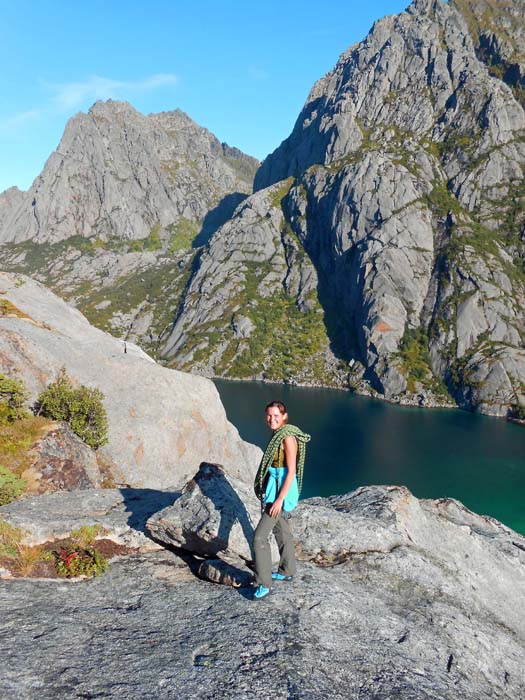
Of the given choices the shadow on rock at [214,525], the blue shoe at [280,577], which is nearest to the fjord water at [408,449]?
the shadow on rock at [214,525]

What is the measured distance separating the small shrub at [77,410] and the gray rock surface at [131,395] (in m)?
1.95

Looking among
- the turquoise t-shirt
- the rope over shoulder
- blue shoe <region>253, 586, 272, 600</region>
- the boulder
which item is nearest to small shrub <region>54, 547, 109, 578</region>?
the boulder

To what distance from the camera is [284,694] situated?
308 inches

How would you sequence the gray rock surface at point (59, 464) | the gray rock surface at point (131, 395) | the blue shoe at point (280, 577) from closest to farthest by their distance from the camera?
the blue shoe at point (280, 577) < the gray rock surface at point (59, 464) < the gray rock surface at point (131, 395)

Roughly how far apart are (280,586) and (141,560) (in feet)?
14.3

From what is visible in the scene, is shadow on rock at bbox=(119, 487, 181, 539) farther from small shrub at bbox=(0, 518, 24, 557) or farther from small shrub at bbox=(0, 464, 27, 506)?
small shrub at bbox=(0, 464, 27, 506)

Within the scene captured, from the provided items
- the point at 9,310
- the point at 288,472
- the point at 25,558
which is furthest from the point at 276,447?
the point at 9,310

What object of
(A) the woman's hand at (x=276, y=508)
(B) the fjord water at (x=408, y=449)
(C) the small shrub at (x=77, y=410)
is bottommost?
(B) the fjord water at (x=408, y=449)

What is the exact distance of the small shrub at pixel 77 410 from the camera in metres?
22.6

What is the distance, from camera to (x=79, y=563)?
1212cm

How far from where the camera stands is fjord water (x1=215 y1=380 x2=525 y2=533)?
9694 cm

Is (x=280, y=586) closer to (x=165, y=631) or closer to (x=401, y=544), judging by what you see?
(x=165, y=631)

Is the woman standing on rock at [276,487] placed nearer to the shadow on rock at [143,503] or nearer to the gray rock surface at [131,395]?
the shadow on rock at [143,503]

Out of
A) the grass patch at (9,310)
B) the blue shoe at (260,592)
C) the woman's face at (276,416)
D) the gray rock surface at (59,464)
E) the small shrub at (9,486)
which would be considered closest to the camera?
the blue shoe at (260,592)
